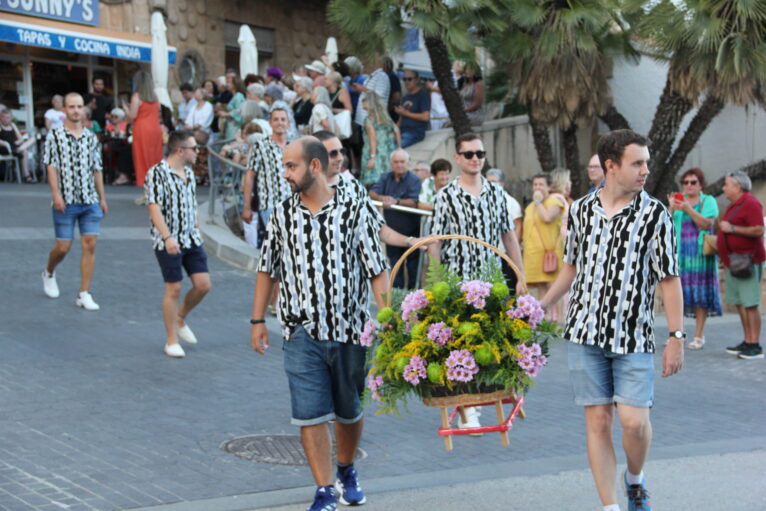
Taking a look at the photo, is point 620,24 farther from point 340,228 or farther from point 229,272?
point 340,228

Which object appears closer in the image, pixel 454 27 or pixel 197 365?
pixel 197 365

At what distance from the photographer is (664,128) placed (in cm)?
1513

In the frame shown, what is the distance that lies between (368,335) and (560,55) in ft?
34.2

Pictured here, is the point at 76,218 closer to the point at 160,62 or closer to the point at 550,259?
the point at 550,259

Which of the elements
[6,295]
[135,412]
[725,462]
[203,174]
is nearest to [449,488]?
[725,462]

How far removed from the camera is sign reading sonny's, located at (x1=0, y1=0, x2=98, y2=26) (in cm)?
2402

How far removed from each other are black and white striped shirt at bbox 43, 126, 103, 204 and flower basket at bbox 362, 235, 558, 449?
20.4ft

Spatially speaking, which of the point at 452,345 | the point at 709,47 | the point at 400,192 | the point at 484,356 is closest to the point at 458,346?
the point at 452,345

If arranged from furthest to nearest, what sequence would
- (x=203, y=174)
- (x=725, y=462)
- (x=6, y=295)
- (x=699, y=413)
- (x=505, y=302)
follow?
(x=203, y=174) < (x=6, y=295) < (x=699, y=413) < (x=725, y=462) < (x=505, y=302)

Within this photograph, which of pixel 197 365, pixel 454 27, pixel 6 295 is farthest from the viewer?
pixel 454 27

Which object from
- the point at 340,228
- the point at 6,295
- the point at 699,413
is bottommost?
the point at 699,413

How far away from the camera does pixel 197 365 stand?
344 inches

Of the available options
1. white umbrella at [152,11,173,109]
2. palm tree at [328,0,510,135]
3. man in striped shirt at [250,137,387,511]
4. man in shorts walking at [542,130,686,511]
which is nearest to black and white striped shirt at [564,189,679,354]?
man in shorts walking at [542,130,686,511]

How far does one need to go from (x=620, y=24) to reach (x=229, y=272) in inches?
258
